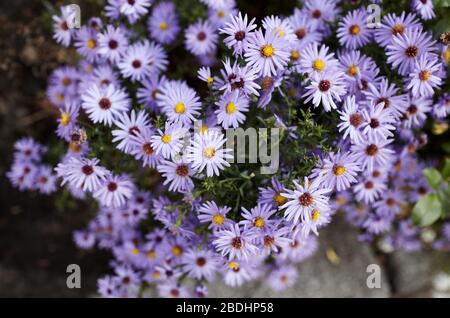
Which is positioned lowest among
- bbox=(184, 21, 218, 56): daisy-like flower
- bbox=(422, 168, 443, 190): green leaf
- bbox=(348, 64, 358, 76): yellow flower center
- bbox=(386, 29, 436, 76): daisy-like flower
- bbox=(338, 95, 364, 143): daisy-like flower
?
bbox=(422, 168, 443, 190): green leaf

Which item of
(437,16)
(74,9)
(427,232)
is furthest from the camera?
(427,232)

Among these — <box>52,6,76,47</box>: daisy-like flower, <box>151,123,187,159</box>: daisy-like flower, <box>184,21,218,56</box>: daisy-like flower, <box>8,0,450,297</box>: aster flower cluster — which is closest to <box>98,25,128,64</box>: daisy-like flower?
<box>8,0,450,297</box>: aster flower cluster

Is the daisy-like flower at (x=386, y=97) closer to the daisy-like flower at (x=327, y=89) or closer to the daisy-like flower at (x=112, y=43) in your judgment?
the daisy-like flower at (x=327, y=89)

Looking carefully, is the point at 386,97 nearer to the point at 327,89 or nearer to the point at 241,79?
the point at 327,89

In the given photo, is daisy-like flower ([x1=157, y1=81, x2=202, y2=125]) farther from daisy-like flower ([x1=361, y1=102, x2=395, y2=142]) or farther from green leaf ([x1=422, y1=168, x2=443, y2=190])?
green leaf ([x1=422, y1=168, x2=443, y2=190])
